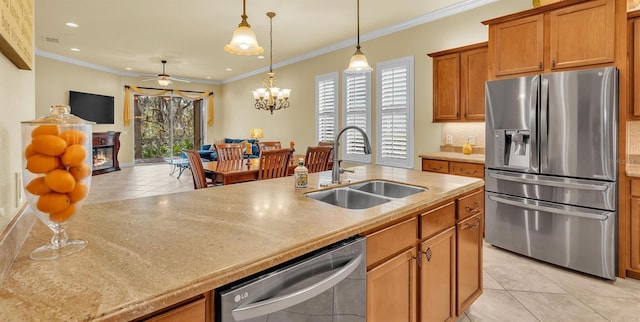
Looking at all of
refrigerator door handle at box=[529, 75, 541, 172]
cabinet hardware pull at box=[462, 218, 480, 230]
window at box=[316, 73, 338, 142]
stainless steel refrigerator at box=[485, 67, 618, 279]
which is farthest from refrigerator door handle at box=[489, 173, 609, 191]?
window at box=[316, 73, 338, 142]

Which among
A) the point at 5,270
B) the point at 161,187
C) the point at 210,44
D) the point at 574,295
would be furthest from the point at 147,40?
the point at 574,295

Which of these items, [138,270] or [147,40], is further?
[147,40]

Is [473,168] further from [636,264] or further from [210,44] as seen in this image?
[210,44]

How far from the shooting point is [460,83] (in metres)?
3.85

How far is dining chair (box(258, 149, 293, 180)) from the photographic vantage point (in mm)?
3352

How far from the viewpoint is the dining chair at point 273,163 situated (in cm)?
335

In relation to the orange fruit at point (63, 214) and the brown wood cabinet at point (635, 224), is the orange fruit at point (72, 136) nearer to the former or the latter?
the orange fruit at point (63, 214)

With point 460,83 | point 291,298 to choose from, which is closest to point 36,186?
point 291,298

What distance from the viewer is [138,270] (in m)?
0.80

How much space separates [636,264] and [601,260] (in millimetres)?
256

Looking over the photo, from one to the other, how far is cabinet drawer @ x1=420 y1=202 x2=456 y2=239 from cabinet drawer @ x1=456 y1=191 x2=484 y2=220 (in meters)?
0.07

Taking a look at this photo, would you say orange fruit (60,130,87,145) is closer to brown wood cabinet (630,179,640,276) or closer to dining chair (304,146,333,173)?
dining chair (304,146,333,173)

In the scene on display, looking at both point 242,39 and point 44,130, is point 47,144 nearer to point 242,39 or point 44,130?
point 44,130

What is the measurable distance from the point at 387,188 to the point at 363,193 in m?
0.28
